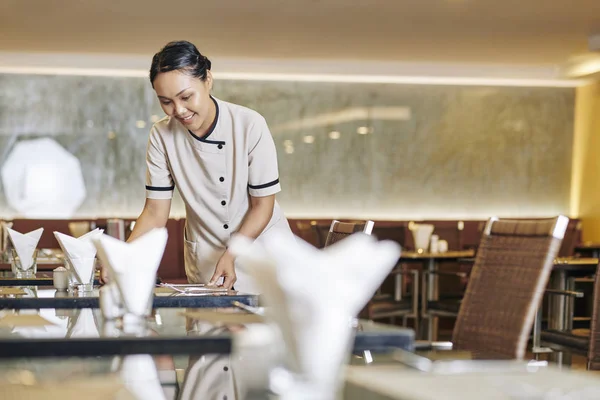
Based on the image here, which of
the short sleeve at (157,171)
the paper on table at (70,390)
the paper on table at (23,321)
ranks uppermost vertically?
the short sleeve at (157,171)

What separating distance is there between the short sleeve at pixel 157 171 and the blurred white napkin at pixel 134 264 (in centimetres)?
116

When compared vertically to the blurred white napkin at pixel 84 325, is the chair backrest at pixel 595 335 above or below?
below

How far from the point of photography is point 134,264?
1518mm

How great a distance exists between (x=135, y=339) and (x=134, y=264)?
289 mm

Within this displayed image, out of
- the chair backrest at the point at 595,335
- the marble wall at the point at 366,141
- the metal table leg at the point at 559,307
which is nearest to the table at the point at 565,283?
the metal table leg at the point at 559,307

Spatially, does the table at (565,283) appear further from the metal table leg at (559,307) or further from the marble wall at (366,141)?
the marble wall at (366,141)

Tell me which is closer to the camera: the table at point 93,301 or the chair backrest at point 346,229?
the table at point 93,301

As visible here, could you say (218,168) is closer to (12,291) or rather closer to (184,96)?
(184,96)

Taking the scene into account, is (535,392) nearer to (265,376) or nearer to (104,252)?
(265,376)

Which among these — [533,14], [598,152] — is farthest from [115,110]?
[598,152]

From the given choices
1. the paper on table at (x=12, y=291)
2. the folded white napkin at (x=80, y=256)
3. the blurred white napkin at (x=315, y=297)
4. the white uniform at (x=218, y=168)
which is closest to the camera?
the blurred white napkin at (x=315, y=297)

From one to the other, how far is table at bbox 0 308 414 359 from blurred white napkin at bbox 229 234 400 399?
35 centimetres

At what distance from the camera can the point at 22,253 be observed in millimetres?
3029

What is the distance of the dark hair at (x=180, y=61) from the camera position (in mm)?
2271
